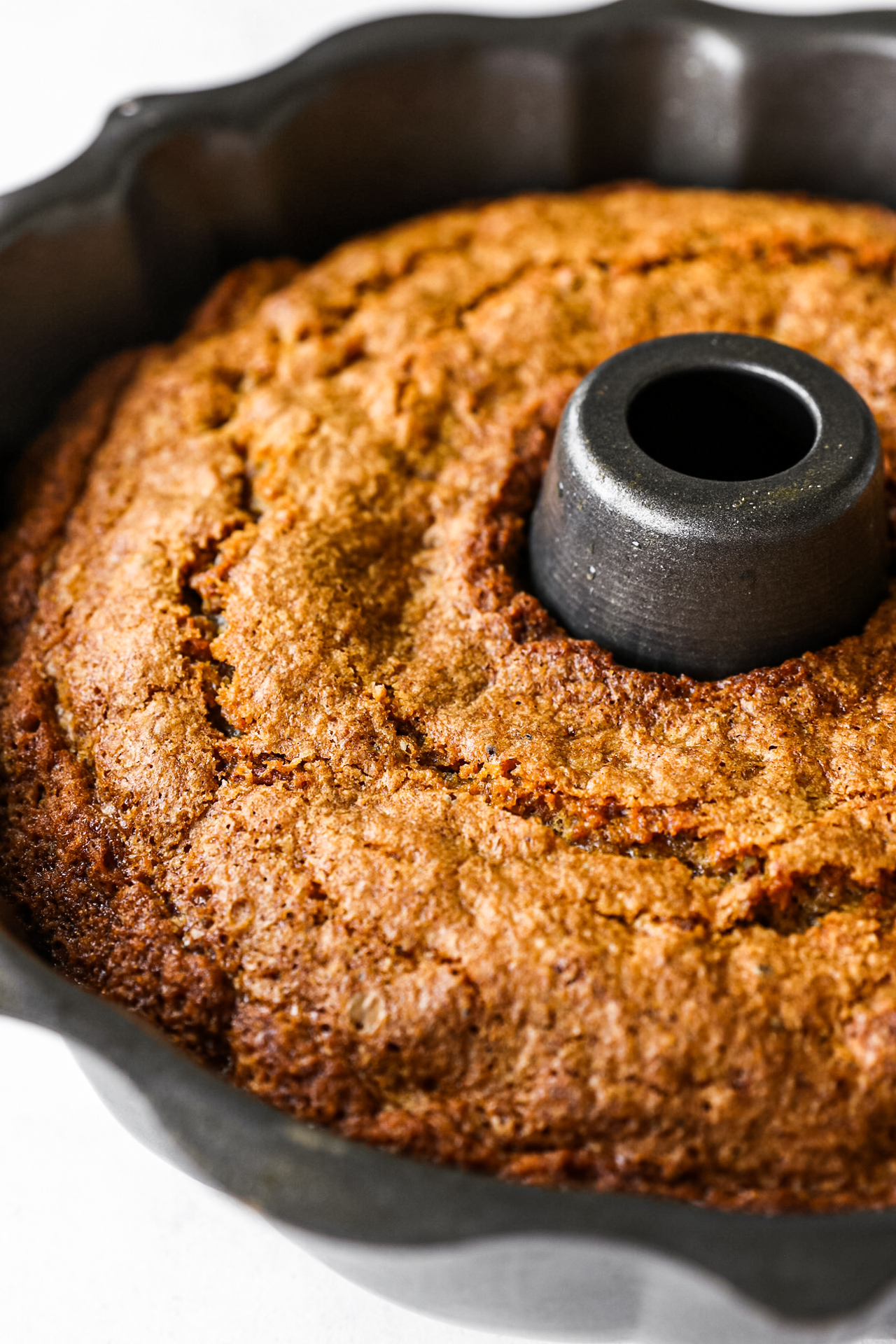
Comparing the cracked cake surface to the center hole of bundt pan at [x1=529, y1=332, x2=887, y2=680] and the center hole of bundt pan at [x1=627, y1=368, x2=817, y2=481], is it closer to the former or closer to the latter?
the center hole of bundt pan at [x1=529, y1=332, x2=887, y2=680]

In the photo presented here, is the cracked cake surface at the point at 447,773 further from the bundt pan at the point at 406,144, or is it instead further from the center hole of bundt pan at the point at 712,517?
the bundt pan at the point at 406,144

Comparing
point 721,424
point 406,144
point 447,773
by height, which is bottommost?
point 447,773

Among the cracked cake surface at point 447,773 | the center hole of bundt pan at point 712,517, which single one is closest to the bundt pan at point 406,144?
the cracked cake surface at point 447,773

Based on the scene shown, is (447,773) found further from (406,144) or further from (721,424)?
(406,144)

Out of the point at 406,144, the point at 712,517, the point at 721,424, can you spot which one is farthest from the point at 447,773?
the point at 406,144

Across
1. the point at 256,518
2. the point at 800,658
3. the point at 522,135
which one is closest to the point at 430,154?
the point at 522,135

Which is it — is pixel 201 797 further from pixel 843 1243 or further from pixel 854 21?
pixel 854 21

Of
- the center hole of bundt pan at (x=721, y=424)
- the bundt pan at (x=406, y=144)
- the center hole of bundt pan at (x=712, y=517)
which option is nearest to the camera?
the center hole of bundt pan at (x=712, y=517)
